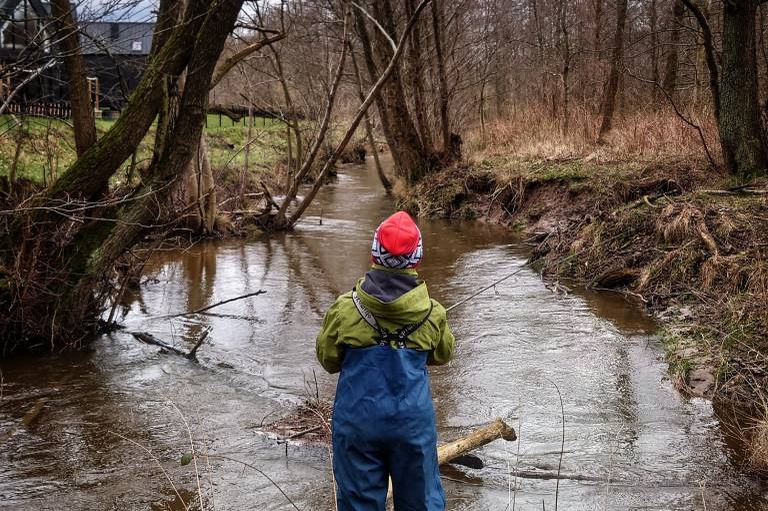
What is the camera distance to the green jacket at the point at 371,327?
11.5 feet

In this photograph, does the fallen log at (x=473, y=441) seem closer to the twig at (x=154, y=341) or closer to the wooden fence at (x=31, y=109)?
the twig at (x=154, y=341)

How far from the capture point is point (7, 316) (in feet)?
25.8

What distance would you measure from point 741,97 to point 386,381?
35.4 ft

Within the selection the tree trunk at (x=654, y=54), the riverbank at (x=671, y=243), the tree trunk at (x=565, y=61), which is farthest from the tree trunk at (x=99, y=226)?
the tree trunk at (x=565, y=61)

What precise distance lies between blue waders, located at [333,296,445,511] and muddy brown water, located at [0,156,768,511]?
0.94 meters

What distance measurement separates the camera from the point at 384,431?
133 inches

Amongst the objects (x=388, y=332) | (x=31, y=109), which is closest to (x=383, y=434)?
(x=388, y=332)

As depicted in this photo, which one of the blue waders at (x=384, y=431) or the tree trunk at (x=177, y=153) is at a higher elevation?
the tree trunk at (x=177, y=153)

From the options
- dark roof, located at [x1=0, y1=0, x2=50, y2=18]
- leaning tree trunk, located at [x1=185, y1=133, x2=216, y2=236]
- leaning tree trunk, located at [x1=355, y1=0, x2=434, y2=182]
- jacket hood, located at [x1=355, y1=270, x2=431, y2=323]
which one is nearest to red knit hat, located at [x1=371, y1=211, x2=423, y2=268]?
jacket hood, located at [x1=355, y1=270, x2=431, y2=323]

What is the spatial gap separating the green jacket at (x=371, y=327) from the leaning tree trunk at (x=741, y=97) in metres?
10.3

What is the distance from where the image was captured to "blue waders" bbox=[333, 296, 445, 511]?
339 cm

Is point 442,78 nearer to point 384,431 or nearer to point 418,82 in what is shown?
point 418,82

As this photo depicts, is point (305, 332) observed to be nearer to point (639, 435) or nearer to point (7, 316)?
point (7, 316)

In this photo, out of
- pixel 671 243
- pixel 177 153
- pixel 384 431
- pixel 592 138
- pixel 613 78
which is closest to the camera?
pixel 384 431
